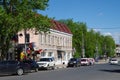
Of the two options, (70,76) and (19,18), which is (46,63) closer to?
(19,18)

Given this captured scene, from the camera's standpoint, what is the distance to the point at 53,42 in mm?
72062

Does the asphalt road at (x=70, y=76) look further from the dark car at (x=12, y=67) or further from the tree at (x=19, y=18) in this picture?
the tree at (x=19, y=18)

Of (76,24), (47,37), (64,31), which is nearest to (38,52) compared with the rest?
(47,37)

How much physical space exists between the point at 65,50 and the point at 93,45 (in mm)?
34793

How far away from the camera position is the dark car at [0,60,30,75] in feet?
112

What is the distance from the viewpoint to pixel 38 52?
194ft

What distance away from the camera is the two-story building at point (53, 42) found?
205ft

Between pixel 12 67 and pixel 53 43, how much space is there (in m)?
37.3

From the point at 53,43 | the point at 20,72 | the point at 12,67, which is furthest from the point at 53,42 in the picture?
the point at 12,67

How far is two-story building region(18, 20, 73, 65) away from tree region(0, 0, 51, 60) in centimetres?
1164

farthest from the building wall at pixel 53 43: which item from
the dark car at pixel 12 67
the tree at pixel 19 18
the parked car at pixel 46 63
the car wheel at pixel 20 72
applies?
the car wheel at pixel 20 72

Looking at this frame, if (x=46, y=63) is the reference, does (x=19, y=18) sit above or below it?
above

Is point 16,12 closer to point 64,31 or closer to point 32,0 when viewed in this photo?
point 32,0

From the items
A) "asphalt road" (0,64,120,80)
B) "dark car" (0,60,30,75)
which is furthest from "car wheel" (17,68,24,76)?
"asphalt road" (0,64,120,80)
